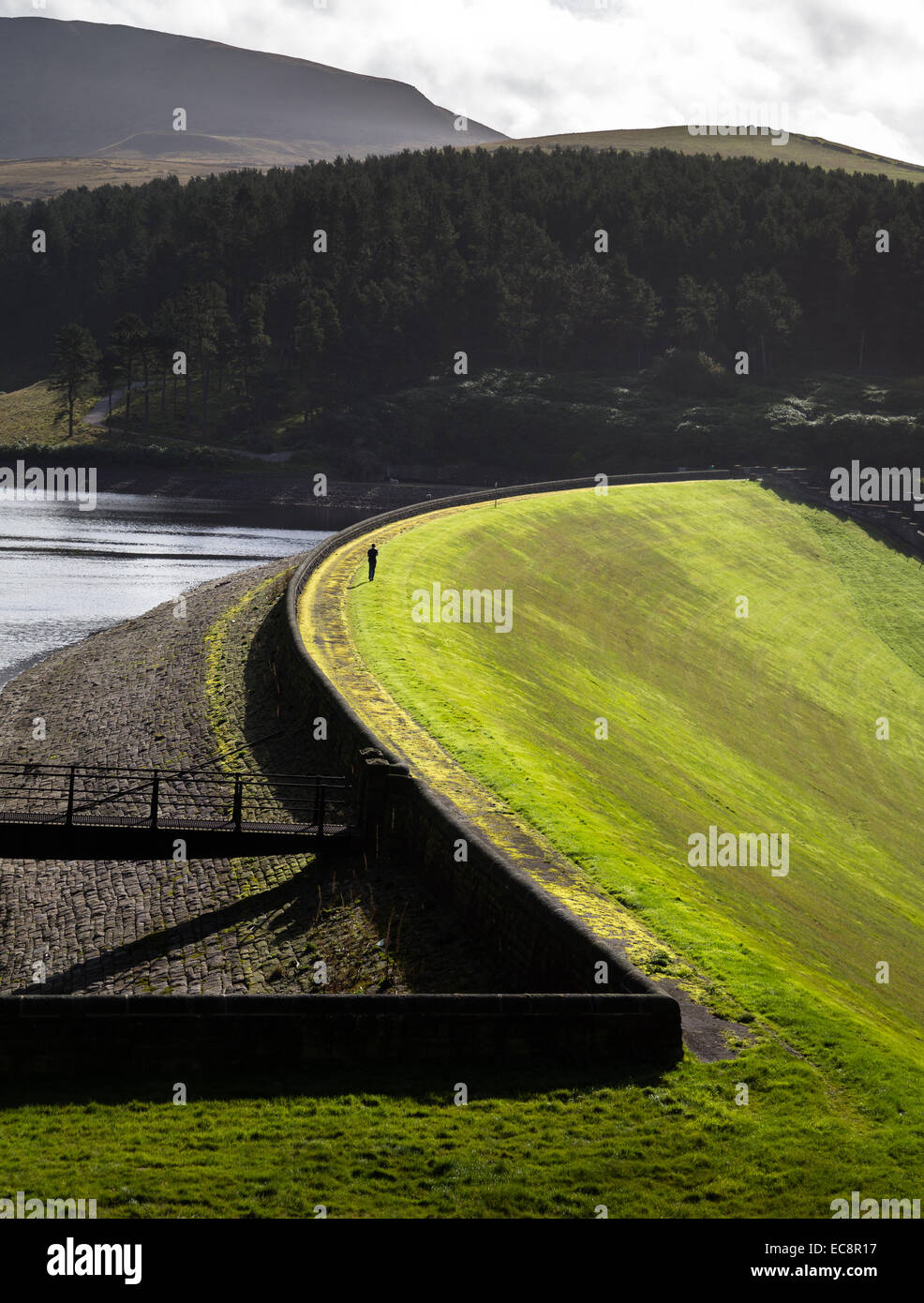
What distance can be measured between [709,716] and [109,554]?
50054 millimetres

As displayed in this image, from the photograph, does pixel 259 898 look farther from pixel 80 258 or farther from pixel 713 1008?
pixel 80 258

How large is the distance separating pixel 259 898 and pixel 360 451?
344ft

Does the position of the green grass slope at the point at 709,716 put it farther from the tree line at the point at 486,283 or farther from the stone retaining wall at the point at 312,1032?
the tree line at the point at 486,283

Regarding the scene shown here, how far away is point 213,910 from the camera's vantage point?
79.0 ft

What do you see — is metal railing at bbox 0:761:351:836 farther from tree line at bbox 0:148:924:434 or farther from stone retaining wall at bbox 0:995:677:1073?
tree line at bbox 0:148:924:434

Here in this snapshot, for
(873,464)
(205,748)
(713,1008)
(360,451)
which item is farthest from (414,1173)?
(360,451)

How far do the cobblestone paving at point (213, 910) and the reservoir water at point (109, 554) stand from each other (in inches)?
581

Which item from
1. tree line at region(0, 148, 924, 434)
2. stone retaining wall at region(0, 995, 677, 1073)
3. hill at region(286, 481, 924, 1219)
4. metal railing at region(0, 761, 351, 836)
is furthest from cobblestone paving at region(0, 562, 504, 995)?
tree line at region(0, 148, 924, 434)

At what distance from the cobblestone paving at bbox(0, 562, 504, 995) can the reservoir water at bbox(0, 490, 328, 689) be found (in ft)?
48.5

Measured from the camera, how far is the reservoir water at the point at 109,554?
59312 mm

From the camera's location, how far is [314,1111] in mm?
13719

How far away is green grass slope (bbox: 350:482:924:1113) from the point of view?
69.8 feet

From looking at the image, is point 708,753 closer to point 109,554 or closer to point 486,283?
point 109,554

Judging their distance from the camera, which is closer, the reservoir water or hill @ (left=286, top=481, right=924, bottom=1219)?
hill @ (left=286, top=481, right=924, bottom=1219)
